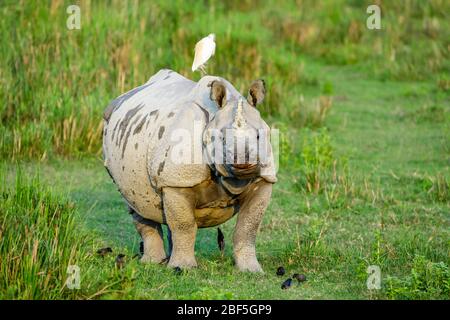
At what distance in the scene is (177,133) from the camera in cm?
635

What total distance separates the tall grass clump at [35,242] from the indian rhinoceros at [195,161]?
54 centimetres

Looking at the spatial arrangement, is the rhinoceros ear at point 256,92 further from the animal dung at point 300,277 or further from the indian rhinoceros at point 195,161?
the animal dung at point 300,277

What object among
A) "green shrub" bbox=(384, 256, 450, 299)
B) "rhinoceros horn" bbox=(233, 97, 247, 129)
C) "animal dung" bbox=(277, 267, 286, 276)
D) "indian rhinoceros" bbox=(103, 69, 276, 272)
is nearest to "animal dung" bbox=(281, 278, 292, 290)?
"animal dung" bbox=(277, 267, 286, 276)

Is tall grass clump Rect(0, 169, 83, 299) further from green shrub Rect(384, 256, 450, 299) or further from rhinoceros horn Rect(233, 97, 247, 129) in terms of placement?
green shrub Rect(384, 256, 450, 299)

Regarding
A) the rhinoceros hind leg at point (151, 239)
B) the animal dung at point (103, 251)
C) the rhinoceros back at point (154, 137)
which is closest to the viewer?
the rhinoceros back at point (154, 137)

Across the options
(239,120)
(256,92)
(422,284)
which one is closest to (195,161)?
(239,120)

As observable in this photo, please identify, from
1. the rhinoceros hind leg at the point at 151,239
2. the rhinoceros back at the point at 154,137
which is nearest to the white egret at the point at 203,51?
the rhinoceros back at the point at 154,137

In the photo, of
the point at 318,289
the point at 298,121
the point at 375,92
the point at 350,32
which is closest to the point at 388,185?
the point at 298,121

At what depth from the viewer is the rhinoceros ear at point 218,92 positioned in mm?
6215

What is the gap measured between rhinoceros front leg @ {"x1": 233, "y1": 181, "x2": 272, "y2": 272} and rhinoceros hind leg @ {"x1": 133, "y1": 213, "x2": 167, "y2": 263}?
26.2 inches

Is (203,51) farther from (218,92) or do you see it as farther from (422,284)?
(422,284)

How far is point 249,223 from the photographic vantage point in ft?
21.5

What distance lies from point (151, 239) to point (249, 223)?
2.91 feet

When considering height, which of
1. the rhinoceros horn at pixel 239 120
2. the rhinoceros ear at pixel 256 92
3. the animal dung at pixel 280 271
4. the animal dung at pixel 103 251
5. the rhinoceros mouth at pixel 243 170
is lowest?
the animal dung at pixel 280 271
